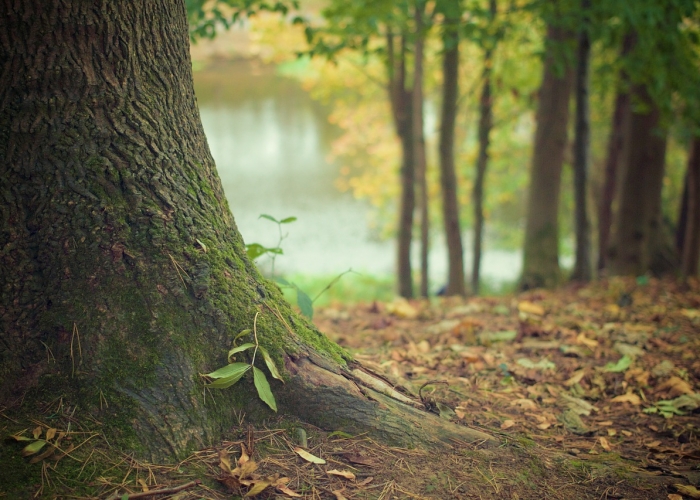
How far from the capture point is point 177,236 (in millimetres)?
2021

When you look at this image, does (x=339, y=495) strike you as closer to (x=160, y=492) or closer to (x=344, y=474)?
(x=344, y=474)

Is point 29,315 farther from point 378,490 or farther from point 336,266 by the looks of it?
point 336,266

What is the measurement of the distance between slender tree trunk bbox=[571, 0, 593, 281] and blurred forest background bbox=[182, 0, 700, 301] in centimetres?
2

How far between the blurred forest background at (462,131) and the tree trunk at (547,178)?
0.06 feet

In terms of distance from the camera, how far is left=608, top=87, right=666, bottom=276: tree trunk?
781 centimetres

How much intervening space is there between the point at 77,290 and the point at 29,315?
18 centimetres

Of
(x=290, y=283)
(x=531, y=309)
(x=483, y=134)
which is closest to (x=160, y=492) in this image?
(x=290, y=283)

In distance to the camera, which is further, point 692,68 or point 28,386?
point 692,68

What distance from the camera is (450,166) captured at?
329 inches

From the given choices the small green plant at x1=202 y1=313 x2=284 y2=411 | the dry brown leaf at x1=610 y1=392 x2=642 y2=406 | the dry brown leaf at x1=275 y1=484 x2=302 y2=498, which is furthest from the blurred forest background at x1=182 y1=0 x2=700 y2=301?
the dry brown leaf at x1=610 y1=392 x2=642 y2=406

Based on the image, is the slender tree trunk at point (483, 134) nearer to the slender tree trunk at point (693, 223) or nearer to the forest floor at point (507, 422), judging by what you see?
the slender tree trunk at point (693, 223)

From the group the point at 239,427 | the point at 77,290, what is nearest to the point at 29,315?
the point at 77,290

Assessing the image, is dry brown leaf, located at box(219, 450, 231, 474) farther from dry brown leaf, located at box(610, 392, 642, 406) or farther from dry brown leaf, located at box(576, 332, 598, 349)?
dry brown leaf, located at box(576, 332, 598, 349)

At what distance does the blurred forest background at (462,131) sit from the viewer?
5910 mm
